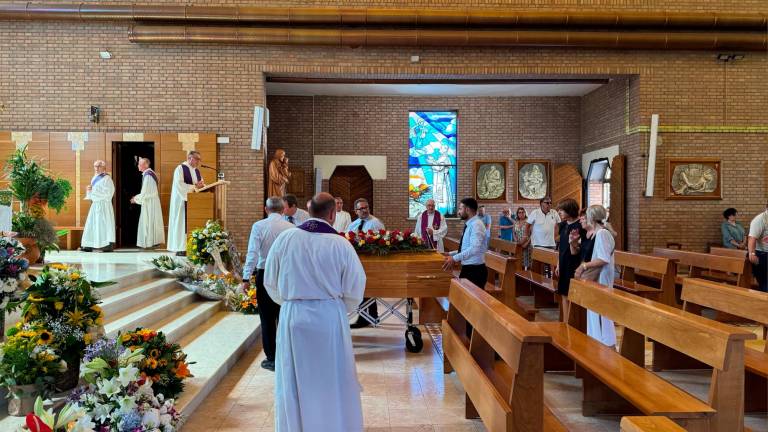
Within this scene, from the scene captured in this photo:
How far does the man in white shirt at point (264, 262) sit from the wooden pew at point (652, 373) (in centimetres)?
296

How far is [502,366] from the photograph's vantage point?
196 inches

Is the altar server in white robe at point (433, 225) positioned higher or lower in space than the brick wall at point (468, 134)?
lower

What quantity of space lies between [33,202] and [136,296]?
9.16 ft

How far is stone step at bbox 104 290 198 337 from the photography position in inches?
237

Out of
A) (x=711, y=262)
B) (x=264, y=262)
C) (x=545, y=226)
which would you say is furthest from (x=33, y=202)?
(x=545, y=226)

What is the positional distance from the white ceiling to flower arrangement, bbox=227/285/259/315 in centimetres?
781

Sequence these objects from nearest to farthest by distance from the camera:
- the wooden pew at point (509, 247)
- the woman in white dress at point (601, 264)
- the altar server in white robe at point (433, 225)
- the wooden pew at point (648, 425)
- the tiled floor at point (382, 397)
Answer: the wooden pew at point (648, 425)
the tiled floor at point (382, 397)
the woman in white dress at point (601, 264)
the wooden pew at point (509, 247)
the altar server in white robe at point (433, 225)

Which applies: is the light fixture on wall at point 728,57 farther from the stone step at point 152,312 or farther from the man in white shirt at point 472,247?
the stone step at point 152,312

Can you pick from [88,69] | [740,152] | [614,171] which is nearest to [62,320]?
[88,69]

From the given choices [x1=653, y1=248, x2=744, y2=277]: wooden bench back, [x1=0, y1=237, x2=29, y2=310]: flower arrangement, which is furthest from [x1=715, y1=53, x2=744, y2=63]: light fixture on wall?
[x1=0, y1=237, x2=29, y2=310]: flower arrangement

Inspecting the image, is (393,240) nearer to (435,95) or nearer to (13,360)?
(13,360)

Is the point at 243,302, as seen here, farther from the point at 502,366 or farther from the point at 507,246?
the point at 507,246

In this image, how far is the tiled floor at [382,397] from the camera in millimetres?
4738

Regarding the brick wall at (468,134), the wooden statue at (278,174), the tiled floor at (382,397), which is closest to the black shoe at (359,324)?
the tiled floor at (382,397)
